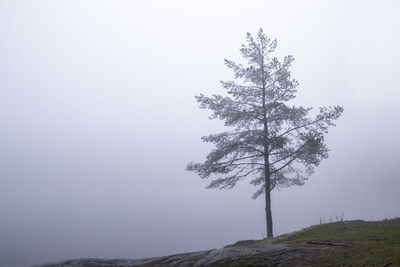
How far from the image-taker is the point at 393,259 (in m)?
5.65

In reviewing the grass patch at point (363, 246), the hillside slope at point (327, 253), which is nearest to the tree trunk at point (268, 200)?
the hillside slope at point (327, 253)

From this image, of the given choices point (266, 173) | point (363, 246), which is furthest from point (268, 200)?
point (363, 246)

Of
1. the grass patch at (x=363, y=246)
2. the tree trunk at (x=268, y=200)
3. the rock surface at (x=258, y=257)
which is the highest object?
the tree trunk at (x=268, y=200)

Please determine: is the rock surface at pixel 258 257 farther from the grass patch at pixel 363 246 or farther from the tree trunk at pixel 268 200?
the tree trunk at pixel 268 200

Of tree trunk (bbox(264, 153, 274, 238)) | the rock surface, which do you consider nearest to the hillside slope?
the rock surface

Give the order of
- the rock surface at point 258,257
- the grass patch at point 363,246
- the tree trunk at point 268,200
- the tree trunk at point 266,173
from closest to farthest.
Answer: the grass patch at point 363,246, the rock surface at point 258,257, the tree trunk at point 268,200, the tree trunk at point 266,173

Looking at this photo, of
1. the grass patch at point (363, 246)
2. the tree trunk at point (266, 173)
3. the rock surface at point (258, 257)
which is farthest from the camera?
the tree trunk at point (266, 173)

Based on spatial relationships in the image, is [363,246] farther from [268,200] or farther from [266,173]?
[266,173]

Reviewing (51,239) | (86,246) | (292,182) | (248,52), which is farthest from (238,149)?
(51,239)

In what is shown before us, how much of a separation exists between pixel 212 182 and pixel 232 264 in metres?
8.37

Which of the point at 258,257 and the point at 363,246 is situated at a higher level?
the point at 363,246

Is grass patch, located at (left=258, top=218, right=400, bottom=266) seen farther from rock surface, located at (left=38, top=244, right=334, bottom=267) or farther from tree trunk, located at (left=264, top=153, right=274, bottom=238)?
tree trunk, located at (left=264, top=153, right=274, bottom=238)

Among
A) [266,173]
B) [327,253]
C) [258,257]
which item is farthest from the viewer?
[266,173]

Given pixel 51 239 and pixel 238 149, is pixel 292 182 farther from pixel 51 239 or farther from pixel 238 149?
pixel 51 239
